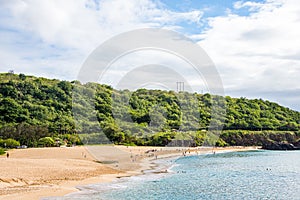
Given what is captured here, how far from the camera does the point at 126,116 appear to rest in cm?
8906

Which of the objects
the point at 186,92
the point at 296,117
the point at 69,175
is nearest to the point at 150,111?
the point at 186,92

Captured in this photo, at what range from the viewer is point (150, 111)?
9562 centimetres

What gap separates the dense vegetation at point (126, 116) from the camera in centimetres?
6693

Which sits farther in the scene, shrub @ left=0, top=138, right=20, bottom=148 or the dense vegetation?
the dense vegetation

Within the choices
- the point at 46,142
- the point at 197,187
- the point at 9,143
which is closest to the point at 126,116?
the point at 46,142

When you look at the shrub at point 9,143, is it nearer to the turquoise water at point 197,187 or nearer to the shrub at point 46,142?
the shrub at point 46,142

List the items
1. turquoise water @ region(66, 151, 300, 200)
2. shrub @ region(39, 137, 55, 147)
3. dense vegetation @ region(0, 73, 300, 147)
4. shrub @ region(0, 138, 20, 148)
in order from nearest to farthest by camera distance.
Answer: turquoise water @ region(66, 151, 300, 200) < shrub @ region(0, 138, 20, 148) < shrub @ region(39, 137, 55, 147) < dense vegetation @ region(0, 73, 300, 147)

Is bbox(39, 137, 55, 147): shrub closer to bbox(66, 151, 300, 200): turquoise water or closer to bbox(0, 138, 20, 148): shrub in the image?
bbox(0, 138, 20, 148): shrub

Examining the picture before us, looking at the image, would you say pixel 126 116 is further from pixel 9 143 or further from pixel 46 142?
pixel 9 143

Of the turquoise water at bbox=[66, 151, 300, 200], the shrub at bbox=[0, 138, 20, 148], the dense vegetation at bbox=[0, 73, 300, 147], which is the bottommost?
the turquoise water at bbox=[66, 151, 300, 200]

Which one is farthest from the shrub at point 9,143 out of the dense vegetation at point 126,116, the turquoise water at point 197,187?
the turquoise water at point 197,187

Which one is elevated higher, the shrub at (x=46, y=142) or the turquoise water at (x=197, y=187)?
the shrub at (x=46, y=142)

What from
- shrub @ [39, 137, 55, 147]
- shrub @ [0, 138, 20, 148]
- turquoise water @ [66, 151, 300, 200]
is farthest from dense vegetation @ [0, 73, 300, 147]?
turquoise water @ [66, 151, 300, 200]

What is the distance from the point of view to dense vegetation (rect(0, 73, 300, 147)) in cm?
6693
